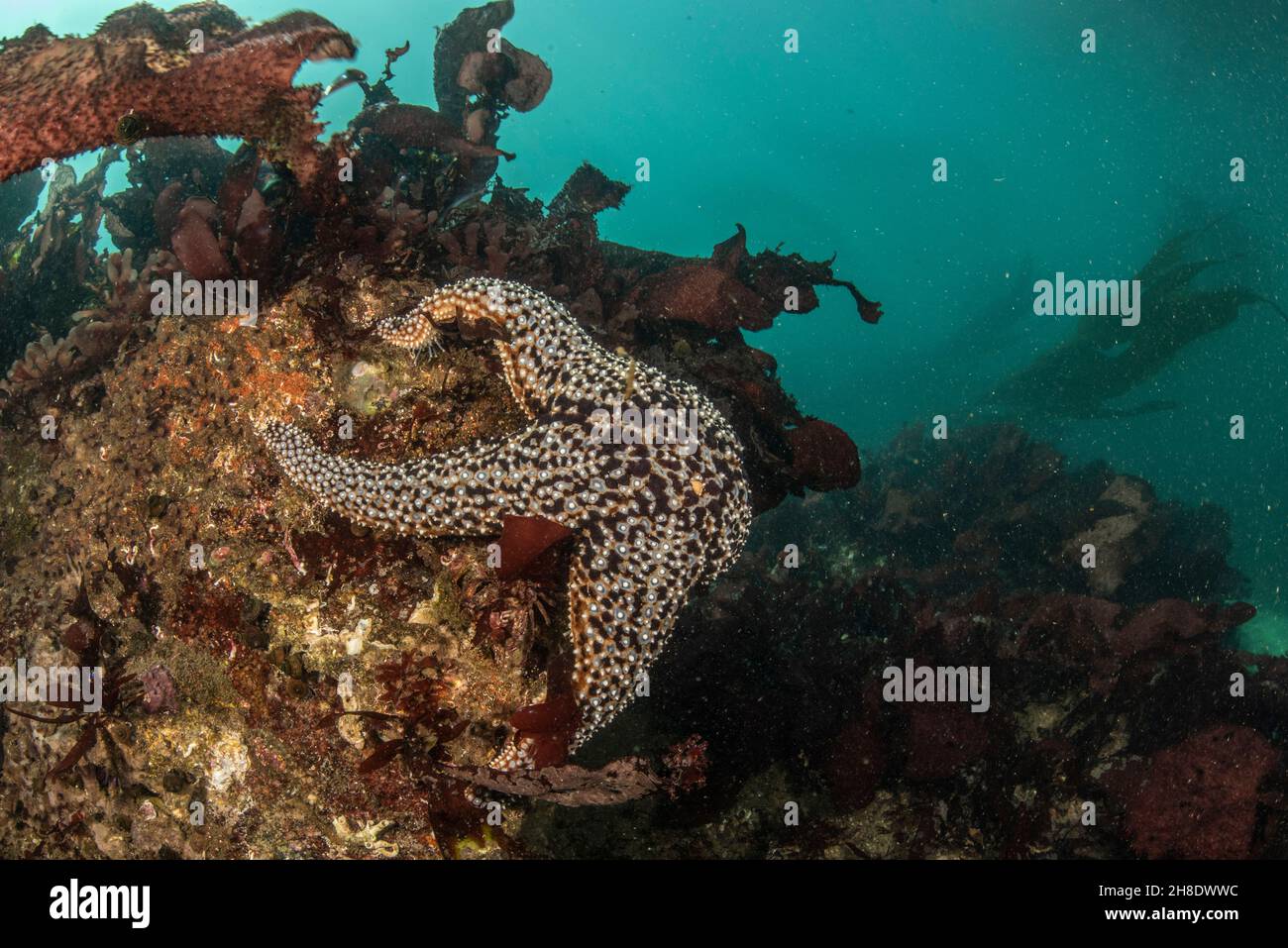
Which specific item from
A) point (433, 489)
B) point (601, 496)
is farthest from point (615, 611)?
point (433, 489)

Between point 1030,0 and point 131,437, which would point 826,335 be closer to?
point 1030,0

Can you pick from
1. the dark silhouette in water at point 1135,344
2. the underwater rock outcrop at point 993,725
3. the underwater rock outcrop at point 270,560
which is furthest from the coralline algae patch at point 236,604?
the dark silhouette in water at point 1135,344

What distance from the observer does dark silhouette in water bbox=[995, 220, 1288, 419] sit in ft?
82.1

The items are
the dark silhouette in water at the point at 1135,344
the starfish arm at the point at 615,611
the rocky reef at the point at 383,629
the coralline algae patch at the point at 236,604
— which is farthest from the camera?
the dark silhouette in water at the point at 1135,344

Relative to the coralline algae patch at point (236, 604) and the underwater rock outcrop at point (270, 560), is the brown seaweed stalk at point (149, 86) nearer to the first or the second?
the underwater rock outcrop at point (270, 560)

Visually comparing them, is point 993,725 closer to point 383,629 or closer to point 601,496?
point 601,496

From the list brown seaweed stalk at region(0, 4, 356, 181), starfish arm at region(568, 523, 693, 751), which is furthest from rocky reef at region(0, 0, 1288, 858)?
starfish arm at region(568, 523, 693, 751)

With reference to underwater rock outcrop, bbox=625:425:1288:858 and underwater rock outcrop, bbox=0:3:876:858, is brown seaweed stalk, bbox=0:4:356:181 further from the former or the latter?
underwater rock outcrop, bbox=625:425:1288:858

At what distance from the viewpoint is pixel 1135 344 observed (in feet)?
89.7

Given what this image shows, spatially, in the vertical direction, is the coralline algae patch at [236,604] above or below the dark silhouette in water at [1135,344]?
below

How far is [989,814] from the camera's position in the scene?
6.40 metres

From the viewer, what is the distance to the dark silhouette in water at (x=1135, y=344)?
25009 millimetres

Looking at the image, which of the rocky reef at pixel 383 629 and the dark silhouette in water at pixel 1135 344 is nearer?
the rocky reef at pixel 383 629
